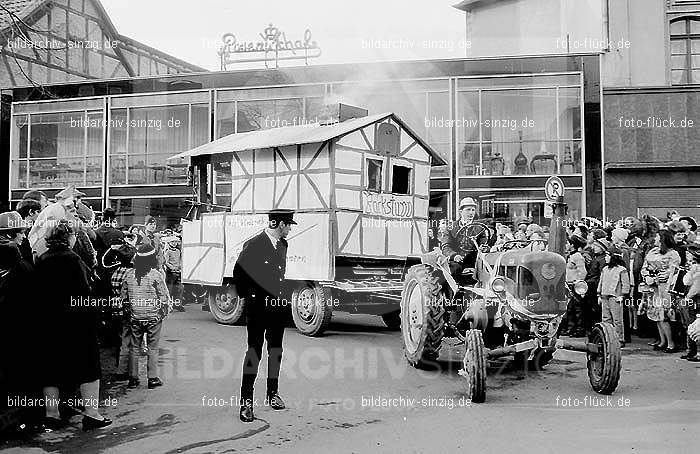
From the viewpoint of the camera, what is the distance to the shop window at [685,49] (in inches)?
1064

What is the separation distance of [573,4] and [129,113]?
17.4 metres

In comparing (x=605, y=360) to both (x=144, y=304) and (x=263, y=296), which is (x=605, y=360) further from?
(x=144, y=304)

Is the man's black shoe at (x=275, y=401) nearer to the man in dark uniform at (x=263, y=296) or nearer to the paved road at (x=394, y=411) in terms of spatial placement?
the man in dark uniform at (x=263, y=296)

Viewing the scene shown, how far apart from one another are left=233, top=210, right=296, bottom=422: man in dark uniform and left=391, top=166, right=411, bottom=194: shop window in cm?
636

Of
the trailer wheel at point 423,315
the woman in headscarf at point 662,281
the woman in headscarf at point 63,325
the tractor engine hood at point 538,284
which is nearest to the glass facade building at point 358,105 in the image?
the woman in headscarf at point 662,281

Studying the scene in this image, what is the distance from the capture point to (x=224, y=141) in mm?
15781

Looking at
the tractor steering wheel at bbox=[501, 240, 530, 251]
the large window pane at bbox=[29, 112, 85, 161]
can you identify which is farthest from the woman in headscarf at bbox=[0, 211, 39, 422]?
the large window pane at bbox=[29, 112, 85, 161]

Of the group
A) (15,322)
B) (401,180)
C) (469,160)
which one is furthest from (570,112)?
(15,322)

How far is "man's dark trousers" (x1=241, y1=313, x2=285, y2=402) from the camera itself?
273 inches

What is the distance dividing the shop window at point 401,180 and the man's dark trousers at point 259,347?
666cm

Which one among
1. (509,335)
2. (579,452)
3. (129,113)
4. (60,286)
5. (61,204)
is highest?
(129,113)

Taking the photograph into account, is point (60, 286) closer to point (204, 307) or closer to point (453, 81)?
point (204, 307)

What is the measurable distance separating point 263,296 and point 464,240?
2.74 m

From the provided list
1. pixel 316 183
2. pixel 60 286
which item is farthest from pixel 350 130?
pixel 60 286
